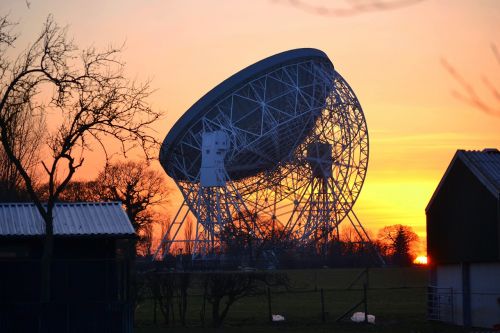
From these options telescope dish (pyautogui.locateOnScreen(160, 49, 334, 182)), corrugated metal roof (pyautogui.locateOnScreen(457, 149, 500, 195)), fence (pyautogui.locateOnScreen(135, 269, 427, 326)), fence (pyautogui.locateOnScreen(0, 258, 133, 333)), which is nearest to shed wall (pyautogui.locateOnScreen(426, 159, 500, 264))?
corrugated metal roof (pyautogui.locateOnScreen(457, 149, 500, 195))

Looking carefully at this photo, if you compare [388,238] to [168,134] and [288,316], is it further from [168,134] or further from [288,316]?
[288,316]

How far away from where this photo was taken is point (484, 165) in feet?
101

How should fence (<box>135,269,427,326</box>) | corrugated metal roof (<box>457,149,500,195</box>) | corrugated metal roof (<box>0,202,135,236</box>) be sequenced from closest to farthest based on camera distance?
corrugated metal roof (<box>0,202,135,236</box>) → corrugated metal roof (<box>457,149,500,195</box>) → fence (<box>135,269,427,326</box>)

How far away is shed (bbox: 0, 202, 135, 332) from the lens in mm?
23953

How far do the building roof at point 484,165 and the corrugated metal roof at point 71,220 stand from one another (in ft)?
34.8

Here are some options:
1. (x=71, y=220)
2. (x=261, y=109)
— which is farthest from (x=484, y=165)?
(x=261, y=109)

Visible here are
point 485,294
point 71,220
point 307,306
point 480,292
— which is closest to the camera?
point 71,220

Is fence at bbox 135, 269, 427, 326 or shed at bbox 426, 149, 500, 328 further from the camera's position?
fence at bbox 135, 269, 427, 326

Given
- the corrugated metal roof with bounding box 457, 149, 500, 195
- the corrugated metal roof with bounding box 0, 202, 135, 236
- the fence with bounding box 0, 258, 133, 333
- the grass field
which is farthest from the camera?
the grass field

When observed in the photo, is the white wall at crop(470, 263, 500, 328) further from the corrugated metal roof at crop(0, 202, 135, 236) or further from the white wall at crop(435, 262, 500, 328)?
the corrugated metal roof at crop(0, 202, 135, 236)

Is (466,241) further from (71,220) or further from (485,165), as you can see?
(71,220)

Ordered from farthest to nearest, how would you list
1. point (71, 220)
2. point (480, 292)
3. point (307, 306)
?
point (307, 306), point (480, 292), point (71, 220)

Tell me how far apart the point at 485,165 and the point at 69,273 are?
43.8 feet

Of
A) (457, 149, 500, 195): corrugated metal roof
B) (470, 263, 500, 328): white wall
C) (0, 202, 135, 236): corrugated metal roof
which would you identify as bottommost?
(470, 263, 500, 328): white wall
